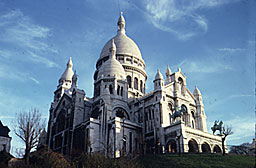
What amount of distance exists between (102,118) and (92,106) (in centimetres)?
758

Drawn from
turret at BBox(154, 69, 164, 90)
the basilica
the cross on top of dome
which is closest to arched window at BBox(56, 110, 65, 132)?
the basilica

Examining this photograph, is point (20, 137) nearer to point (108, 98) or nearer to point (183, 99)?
point (108, 98)

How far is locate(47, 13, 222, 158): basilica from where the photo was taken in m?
46.1

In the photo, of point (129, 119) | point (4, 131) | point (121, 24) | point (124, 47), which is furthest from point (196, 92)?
point (4, 131)

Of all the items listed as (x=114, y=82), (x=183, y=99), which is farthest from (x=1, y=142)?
(x=183, y=99)

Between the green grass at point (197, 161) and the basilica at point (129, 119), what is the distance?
553 cm

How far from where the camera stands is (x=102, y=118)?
4972cm

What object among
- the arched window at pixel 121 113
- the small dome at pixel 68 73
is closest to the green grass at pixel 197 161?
the arched window at pixel 121 113

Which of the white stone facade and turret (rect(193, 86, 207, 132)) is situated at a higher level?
turret (rect(193, 86, 207, 132))

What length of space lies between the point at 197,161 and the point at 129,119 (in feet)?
79.5

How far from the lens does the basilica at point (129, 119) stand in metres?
46.1

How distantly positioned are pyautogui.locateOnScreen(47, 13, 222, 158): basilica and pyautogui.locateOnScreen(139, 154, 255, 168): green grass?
5.53m

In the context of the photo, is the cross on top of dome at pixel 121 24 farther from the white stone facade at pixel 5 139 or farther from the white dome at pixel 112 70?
the white stone facade at pixel 5 139

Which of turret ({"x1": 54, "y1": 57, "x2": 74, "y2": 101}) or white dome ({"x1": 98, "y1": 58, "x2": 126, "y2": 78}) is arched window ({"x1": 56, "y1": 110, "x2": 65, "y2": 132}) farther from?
turret ({"x1": 54, "y1": 57, "x2": 74, "y2": 101})
